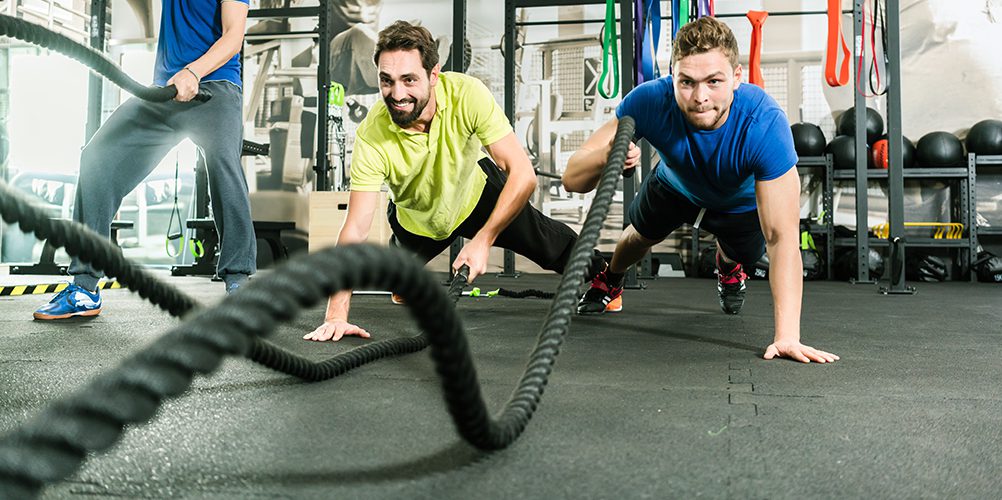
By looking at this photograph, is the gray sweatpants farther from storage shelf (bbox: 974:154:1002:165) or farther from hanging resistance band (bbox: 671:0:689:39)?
storage shelf (bbox: 974:154:1002:165)

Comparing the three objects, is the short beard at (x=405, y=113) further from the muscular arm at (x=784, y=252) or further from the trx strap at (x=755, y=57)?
the trx strap at (x=755, y=57)

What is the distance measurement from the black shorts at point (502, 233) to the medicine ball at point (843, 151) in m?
3.89

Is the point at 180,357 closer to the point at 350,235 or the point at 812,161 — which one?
the point at 350,235

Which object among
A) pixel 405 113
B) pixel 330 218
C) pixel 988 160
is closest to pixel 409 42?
pixel 405 113

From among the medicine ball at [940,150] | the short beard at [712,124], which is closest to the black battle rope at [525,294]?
→ the short beard at [712,124]

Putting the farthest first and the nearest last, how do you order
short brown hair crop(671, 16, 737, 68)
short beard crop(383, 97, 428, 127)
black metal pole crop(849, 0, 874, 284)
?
black metal pole crop(849, 0, 874, 284)
short beard crop(383, 97, 428, 127)
short brown hair crop(671, 16, 737, 68)

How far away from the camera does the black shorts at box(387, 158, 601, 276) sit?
247 cm

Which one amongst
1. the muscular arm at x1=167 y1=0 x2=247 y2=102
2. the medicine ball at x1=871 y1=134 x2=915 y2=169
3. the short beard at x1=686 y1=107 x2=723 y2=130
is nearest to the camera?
the short beard at x1=686 y1=107 x2=723 y2=130

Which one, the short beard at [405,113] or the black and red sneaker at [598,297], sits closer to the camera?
the short beard at [405,113]

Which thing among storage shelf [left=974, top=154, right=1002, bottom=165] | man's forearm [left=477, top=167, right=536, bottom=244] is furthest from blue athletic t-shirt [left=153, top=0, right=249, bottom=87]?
storage shelf [left=974, top=154, right=1002, bottom=165]

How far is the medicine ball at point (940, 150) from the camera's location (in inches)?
216

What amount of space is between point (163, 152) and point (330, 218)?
2.25 meters

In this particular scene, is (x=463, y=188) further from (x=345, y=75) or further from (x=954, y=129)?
(x=954, y=129)

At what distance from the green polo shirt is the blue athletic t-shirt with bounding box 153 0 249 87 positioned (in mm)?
671
